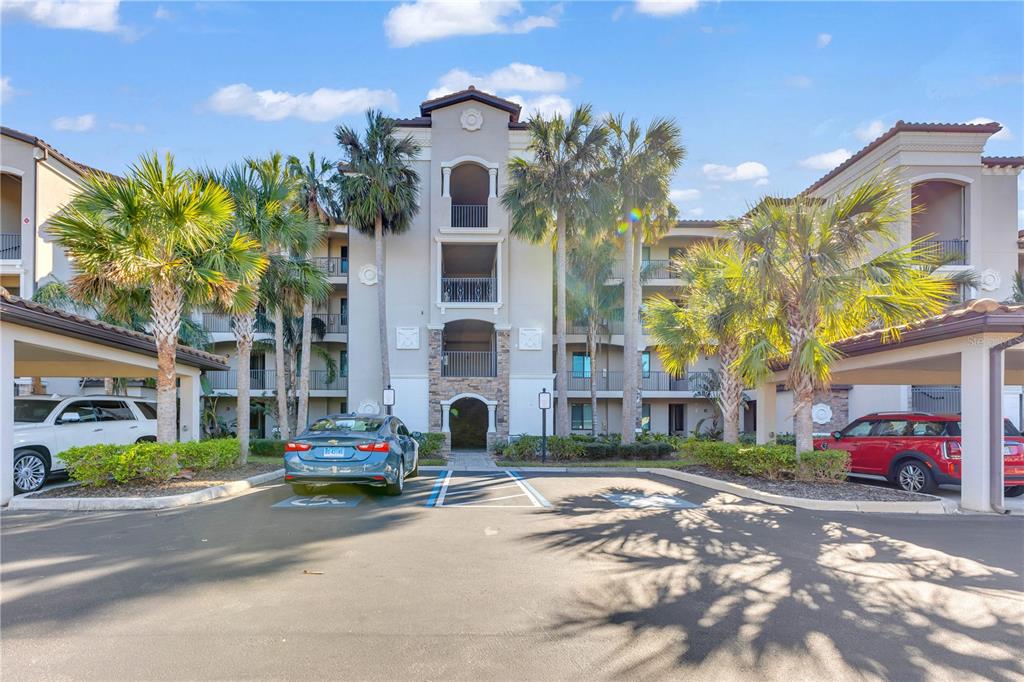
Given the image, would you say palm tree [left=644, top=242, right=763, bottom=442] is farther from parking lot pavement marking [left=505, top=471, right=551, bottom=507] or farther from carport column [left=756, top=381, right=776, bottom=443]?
parking lot pavement marking [left=505, top=471, right=551, bottom=507]

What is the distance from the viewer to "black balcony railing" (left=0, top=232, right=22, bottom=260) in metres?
22.0

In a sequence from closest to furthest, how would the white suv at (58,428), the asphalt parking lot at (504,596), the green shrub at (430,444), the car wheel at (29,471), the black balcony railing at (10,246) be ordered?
the asphalt parking lot at (504,596), the car wheel at (29,471), the white suv at (58,428), the green shrub at (430,444), the black balcony railing at (10,246)

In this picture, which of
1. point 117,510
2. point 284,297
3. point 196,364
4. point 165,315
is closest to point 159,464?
Answer: point 117,510

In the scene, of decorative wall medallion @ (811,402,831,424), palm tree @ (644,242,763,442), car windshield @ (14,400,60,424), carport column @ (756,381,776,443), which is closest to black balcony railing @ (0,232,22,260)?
car windshield @ (14,400,60,424)

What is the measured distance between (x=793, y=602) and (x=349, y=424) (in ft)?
26.6

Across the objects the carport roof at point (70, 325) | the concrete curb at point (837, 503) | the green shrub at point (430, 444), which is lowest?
the green shrub at point (430, 444)

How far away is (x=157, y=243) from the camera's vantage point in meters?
11.6

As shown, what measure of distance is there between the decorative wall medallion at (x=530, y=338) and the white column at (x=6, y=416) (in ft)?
58.3

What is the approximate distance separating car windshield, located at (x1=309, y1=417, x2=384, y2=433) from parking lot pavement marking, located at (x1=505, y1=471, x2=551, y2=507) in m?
3.13

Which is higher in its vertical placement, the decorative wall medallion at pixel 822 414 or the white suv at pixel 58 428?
the white suv at pixel 58 428

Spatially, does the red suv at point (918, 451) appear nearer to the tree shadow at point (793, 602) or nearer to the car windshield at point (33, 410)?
the tree shadow at point (793, 602)

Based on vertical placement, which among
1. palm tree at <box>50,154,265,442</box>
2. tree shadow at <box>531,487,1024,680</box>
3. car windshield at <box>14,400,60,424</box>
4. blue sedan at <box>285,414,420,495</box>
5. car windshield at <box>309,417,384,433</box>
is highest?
palm tree at <box>50,154,265,442</box>

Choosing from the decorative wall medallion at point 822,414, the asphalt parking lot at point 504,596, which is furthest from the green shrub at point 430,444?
the decorative wall medallion at point 822,414

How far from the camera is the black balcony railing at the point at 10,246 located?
2195 cm
